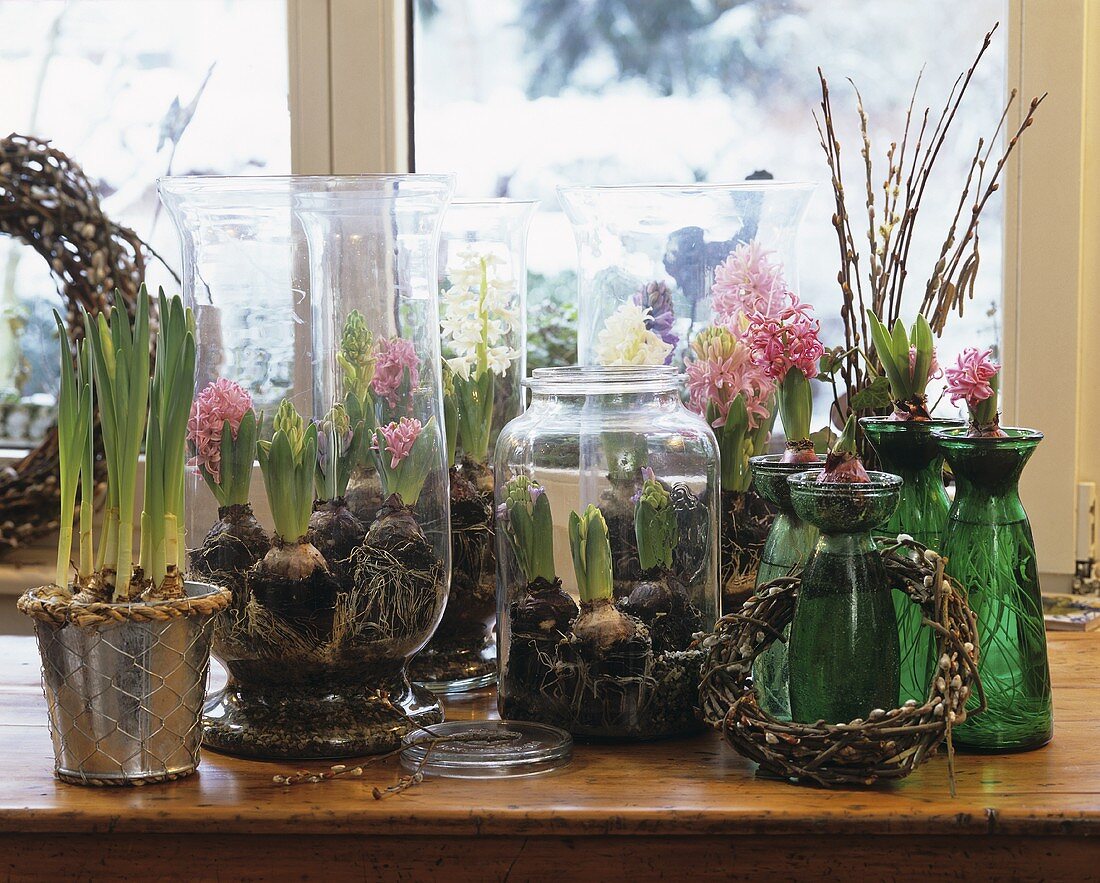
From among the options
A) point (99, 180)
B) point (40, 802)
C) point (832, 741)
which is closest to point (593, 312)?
point (832, 741)

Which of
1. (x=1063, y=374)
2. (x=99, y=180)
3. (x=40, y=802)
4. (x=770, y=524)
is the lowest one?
(x=40, y=802)

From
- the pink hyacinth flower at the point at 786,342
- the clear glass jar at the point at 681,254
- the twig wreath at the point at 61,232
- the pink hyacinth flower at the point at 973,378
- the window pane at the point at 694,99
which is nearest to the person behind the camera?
the pink hyacinth flower at the point at 973,378

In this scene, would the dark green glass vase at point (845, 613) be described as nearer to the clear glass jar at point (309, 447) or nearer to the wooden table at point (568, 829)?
the wooden table at point (568, 829)

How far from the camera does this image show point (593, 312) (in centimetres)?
117

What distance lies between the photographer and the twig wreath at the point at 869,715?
0.82m

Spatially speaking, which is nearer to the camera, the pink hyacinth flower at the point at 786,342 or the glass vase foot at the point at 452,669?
the pink hyacinth flower at the point at 786,342

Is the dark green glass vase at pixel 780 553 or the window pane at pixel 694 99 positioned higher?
the window pane at pixel 694 99

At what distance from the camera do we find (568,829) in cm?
81

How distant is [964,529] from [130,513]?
599 millimetres

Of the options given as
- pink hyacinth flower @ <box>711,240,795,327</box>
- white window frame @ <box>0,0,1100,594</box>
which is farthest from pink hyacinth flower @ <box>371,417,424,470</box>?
white window frame @ <box>0,0,1100,594</box>

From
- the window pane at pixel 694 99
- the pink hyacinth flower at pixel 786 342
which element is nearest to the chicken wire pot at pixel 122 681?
the pink hyacinth flower at pixel 786 342

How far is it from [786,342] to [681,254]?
17cm

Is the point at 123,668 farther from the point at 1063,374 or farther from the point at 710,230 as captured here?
the point at 1063,374

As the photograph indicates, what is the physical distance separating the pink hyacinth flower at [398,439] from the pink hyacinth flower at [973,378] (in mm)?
402
